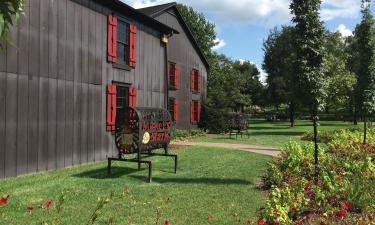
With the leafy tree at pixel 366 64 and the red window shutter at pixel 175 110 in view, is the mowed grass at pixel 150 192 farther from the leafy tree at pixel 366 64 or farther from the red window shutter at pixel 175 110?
the red window shutter at pixel 175 110

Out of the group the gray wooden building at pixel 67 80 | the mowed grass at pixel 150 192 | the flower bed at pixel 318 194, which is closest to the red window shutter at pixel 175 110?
the gray wooden building at pixel 67 80

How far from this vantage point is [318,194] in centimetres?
669

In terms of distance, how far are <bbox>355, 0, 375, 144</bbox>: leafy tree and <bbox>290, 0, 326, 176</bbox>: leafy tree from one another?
31.3 feet

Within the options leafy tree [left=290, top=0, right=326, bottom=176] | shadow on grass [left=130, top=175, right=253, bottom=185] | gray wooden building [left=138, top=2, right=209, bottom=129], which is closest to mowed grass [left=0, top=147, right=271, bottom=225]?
shadow on grass [left=130, top=175, right=253, bottom=185]

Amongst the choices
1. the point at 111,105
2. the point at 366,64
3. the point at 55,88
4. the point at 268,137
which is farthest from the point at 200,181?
the point at 268,137

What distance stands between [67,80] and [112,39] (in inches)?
119

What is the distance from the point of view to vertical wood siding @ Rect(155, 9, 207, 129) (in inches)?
933

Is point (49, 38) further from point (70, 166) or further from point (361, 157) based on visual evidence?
point (361, 157)

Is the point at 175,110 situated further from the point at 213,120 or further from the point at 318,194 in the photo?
the point at 318,194

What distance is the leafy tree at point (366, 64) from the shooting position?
17469mm

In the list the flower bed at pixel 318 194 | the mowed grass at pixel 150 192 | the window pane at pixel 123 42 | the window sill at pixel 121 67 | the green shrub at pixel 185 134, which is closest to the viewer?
the flower bed at pixel 318 194

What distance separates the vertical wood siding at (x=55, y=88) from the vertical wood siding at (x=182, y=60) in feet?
27.6

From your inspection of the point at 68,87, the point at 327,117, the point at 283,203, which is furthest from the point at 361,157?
the point at 327,117

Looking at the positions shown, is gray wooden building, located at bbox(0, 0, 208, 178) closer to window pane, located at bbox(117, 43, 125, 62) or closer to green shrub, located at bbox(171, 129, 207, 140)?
window pane, located at bbox(117, 43, 125, 62)
